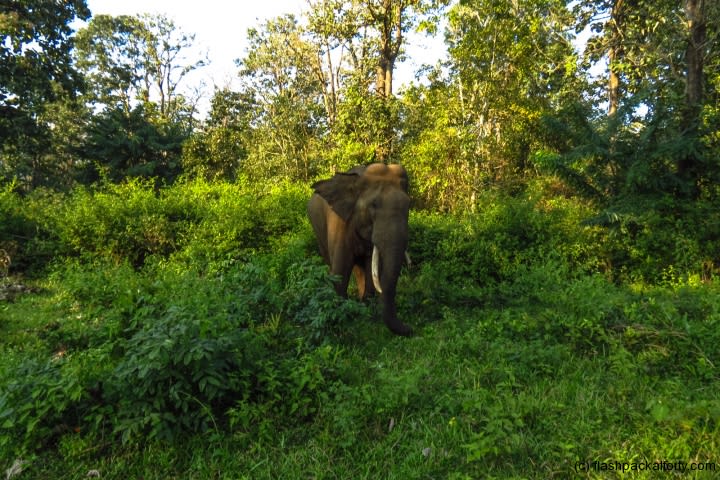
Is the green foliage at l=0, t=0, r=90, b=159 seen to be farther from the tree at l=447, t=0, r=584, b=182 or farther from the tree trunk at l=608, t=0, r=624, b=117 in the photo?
the tree trunk at l=608, t=0, r=624, b=117

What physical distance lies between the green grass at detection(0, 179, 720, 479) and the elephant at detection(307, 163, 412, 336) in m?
0.63

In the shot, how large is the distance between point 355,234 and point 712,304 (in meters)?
4.42

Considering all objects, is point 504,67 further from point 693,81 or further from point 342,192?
point 342,192

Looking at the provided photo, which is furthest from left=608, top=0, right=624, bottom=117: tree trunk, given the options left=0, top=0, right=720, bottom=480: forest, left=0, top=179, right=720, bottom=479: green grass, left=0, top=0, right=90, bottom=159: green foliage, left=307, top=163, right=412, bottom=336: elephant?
left=0, top=0, right=90, bottom=159: green foliage

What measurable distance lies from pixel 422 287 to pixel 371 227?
6.26 ft

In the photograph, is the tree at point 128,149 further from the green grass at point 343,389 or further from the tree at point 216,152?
the green grass at point 343,389

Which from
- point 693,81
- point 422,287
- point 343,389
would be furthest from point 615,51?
point 343,389

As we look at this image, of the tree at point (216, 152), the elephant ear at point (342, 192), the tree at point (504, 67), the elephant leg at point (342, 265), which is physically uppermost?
the tree at point (504, 67)

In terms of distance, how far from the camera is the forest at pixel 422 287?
2.76 metres

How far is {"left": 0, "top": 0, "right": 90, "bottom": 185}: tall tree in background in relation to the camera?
1484 centimetres

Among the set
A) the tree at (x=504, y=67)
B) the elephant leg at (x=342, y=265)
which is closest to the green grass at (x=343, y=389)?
the elephant leg at (x=342, y=265)

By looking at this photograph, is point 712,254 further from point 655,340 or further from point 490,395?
point 490,395

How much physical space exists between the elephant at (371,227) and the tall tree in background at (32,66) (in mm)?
15625

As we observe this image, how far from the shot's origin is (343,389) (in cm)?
323
